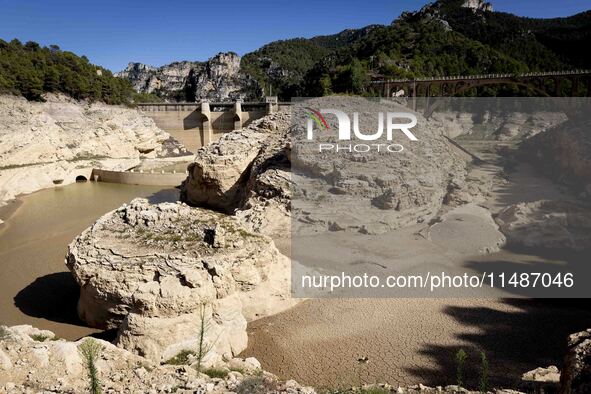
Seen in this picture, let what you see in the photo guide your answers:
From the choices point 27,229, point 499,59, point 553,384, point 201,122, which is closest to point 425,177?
point 553,384

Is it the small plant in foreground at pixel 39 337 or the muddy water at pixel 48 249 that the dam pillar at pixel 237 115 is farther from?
the small plant in foreground at pixel 39 337

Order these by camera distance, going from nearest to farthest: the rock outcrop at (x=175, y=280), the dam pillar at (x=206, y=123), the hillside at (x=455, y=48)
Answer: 1. the rock outcrop at (x=175, y=280)
2. the dam pillar at (x=206, y=123)
3. the hillside at (x=455, y=48)

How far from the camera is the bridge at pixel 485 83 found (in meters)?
32.0

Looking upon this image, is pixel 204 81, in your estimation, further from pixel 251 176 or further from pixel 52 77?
pixel 251 176

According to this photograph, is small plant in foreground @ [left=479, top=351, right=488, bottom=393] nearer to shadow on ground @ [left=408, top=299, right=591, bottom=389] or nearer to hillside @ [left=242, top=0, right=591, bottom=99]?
shadow on ground @ [left=408, top=299, right=591, bottom=389]

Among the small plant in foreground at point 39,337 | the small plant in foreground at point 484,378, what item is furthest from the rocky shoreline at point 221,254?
the small plant in foreground at point 484,378

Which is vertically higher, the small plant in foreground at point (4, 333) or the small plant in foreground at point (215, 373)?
the small plant in foreground at point (4, 333)

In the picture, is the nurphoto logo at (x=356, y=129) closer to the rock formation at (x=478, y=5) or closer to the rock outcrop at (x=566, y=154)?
the rock outcrop at (x=566, y=154)

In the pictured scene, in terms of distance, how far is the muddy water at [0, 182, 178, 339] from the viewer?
38.8ft

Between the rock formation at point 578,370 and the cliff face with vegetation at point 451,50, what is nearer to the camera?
the rock formation at point 578,370

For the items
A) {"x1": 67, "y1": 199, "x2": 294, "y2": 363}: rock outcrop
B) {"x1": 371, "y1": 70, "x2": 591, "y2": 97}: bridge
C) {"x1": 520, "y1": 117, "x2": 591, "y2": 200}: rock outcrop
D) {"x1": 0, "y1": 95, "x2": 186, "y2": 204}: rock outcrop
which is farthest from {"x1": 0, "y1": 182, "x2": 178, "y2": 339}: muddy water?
{"x1": 520, "y1": 117, "x2": 591, "y2": 200}: rock outcrop

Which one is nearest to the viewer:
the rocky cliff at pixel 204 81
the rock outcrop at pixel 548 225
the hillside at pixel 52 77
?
the rock outcrop at pixel 548 225

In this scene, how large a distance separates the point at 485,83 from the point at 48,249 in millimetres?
32444

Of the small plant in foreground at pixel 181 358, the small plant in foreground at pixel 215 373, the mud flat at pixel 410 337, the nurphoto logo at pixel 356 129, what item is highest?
the nurphoto logo at pixel 356 129
